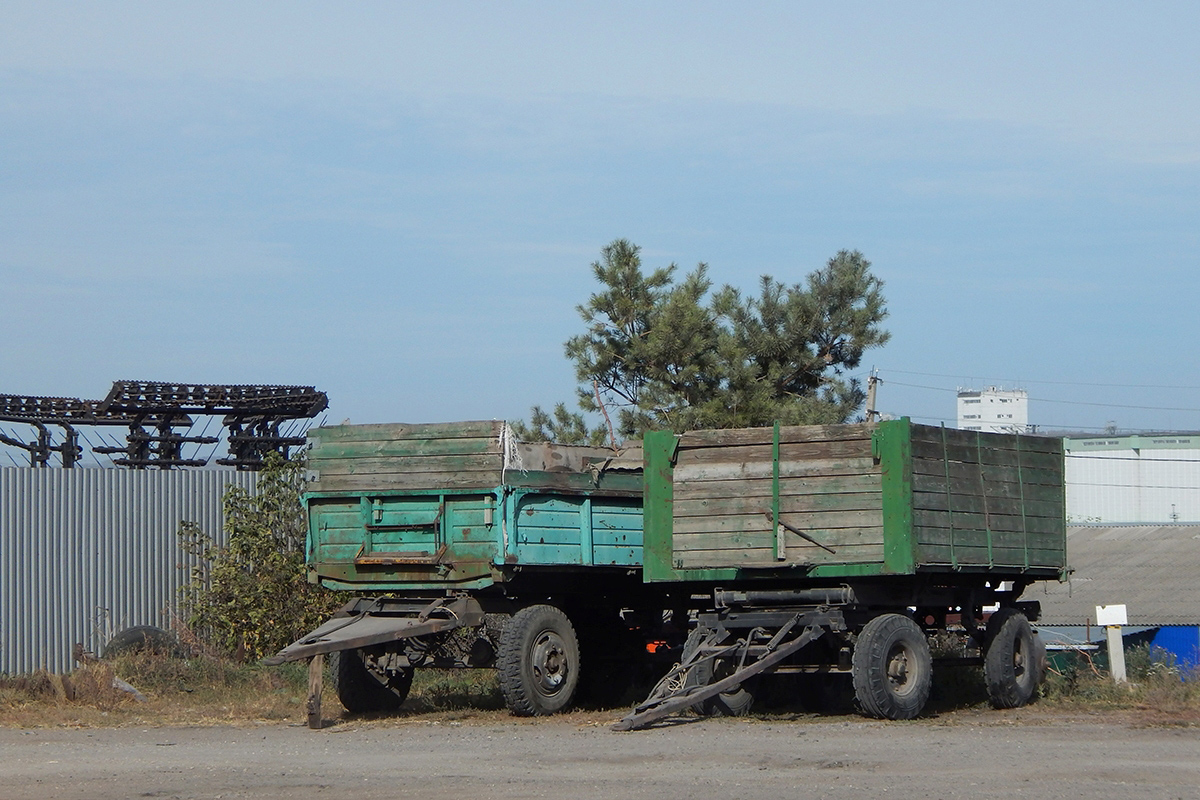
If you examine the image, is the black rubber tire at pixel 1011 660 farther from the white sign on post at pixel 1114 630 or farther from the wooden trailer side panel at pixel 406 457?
the wooden trailer side panel at pixel 406 457

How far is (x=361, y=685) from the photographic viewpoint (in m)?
14.2

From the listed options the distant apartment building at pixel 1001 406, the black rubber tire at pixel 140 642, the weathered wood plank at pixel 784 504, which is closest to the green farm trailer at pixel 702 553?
the weathered wood plank at pixel 784 504

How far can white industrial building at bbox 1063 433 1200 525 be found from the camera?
71625mm

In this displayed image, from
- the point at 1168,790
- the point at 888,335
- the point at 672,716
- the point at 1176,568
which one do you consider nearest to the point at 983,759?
the point at 1168,790

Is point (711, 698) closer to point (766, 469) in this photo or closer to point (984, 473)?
point (766, 469)

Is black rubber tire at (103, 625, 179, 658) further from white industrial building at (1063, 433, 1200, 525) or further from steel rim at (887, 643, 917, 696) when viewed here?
white industrial building at (1063, 433, 1200, 525)

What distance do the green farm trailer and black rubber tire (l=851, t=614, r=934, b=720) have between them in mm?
19

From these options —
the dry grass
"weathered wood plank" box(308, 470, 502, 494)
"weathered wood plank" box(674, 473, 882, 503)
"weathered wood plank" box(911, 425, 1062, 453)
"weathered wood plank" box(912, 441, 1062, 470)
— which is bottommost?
the dry grass

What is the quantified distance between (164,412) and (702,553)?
63.2 feet

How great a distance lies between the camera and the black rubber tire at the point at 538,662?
527 inches

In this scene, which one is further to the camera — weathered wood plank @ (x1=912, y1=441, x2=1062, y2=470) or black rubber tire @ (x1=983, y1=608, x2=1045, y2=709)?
black rubber tire @ (x1=983, y1=608, x2=1045, y2=709)

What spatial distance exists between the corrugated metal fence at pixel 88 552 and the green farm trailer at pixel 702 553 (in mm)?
4781

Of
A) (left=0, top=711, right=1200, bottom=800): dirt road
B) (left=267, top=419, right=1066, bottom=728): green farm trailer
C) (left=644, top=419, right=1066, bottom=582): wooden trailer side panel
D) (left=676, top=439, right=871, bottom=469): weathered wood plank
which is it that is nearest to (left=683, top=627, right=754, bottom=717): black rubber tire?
(left=267, top=419, right=1066, bottom=728): green farm trailer

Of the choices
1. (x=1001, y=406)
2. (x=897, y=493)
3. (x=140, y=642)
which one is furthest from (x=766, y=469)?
(x=1001, y=406)
